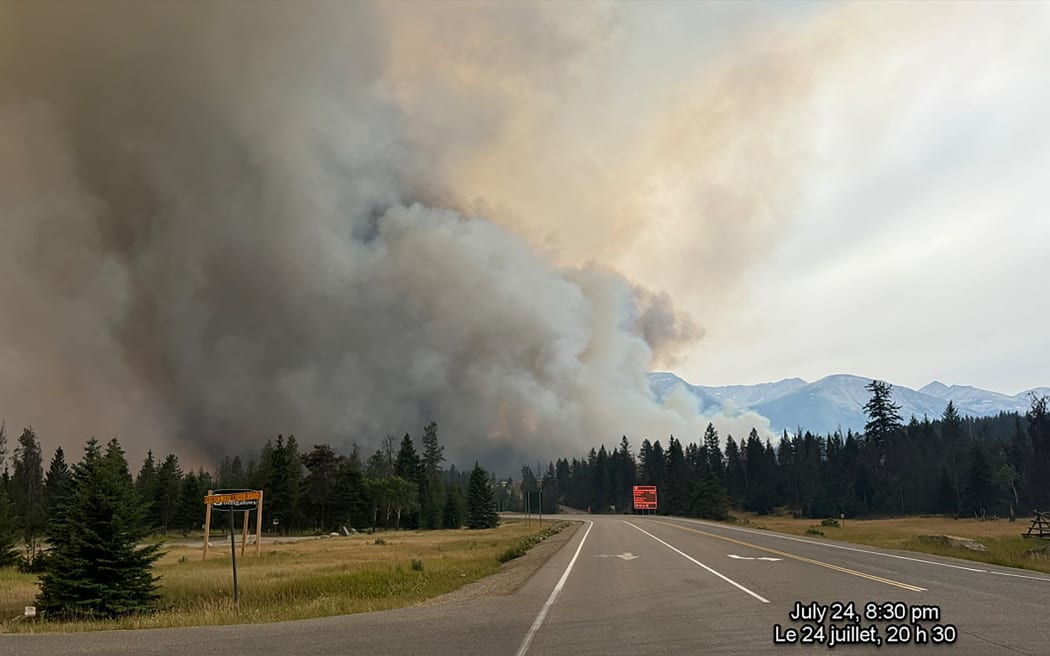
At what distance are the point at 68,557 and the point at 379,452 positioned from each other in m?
163

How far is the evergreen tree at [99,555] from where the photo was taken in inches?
805

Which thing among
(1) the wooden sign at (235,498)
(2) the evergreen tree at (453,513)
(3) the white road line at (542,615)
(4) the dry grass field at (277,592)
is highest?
(1) the wooden sign at (235,498)

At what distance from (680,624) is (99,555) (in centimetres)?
1937

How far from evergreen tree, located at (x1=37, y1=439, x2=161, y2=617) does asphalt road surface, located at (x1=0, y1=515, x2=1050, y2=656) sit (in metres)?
10.2

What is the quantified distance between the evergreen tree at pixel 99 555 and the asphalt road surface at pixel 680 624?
10.2 metres

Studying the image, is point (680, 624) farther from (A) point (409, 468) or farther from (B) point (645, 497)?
(B) point (645, 497)

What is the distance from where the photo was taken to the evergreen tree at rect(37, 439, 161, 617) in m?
20.4

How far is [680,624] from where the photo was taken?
11391 mm

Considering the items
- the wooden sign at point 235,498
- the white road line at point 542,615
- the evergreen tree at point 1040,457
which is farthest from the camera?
the evergreen tree at point 1040,457

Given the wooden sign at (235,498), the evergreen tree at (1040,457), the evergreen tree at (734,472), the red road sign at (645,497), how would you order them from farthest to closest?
the evergreen tree at (734,472), the red road sign at (645,497), the evergreen tree at (1040,457), the wooden sign at (235,498)

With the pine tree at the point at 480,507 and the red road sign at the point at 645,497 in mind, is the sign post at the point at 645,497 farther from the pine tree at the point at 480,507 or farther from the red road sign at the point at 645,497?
the pine tree at the point at 480,507

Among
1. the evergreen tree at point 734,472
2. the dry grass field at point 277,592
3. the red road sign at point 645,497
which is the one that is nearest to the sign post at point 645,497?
the red road sign at point 645,497

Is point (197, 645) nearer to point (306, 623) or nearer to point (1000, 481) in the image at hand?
point (306, 623)

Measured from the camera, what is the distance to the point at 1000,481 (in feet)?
377
